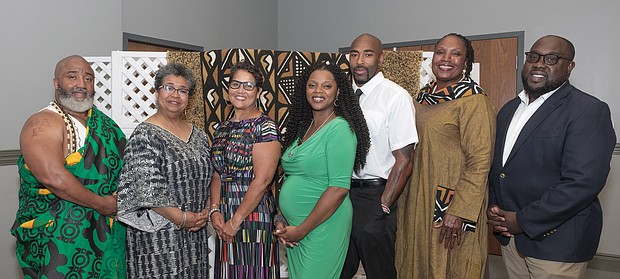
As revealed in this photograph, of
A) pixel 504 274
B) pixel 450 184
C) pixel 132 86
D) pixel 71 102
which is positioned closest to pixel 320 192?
pixel 450 184

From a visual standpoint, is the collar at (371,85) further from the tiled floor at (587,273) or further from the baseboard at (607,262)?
the baseboard at (607,262)

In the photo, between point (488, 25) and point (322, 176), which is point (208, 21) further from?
point (322, 176)

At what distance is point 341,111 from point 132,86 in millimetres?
1796

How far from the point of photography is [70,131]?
2191mm

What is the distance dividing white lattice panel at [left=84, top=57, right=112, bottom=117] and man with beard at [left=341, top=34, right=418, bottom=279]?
1956 mm

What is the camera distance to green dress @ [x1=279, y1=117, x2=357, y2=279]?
1996 millimetres

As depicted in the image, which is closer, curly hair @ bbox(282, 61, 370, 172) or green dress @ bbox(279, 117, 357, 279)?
green dress @ bbox(279, 117, 357, 279)

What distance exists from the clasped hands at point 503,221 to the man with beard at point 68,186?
1793 millimetres

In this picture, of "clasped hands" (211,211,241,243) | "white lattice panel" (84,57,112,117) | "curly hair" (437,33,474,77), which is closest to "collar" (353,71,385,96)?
"curly hair" (437,33,474,77)

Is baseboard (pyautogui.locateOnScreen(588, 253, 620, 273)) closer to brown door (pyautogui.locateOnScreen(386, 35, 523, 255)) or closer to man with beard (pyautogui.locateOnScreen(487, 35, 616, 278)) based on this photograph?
brown door (pyautogui.locateOnScreen(386, 35, 523, 255))

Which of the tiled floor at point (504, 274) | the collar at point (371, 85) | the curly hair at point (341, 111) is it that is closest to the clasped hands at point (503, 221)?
the curly hair at point (341, 111)

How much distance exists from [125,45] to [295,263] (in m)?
2.92

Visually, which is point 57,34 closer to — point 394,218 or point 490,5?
point 394,218

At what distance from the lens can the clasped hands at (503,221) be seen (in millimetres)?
2150
